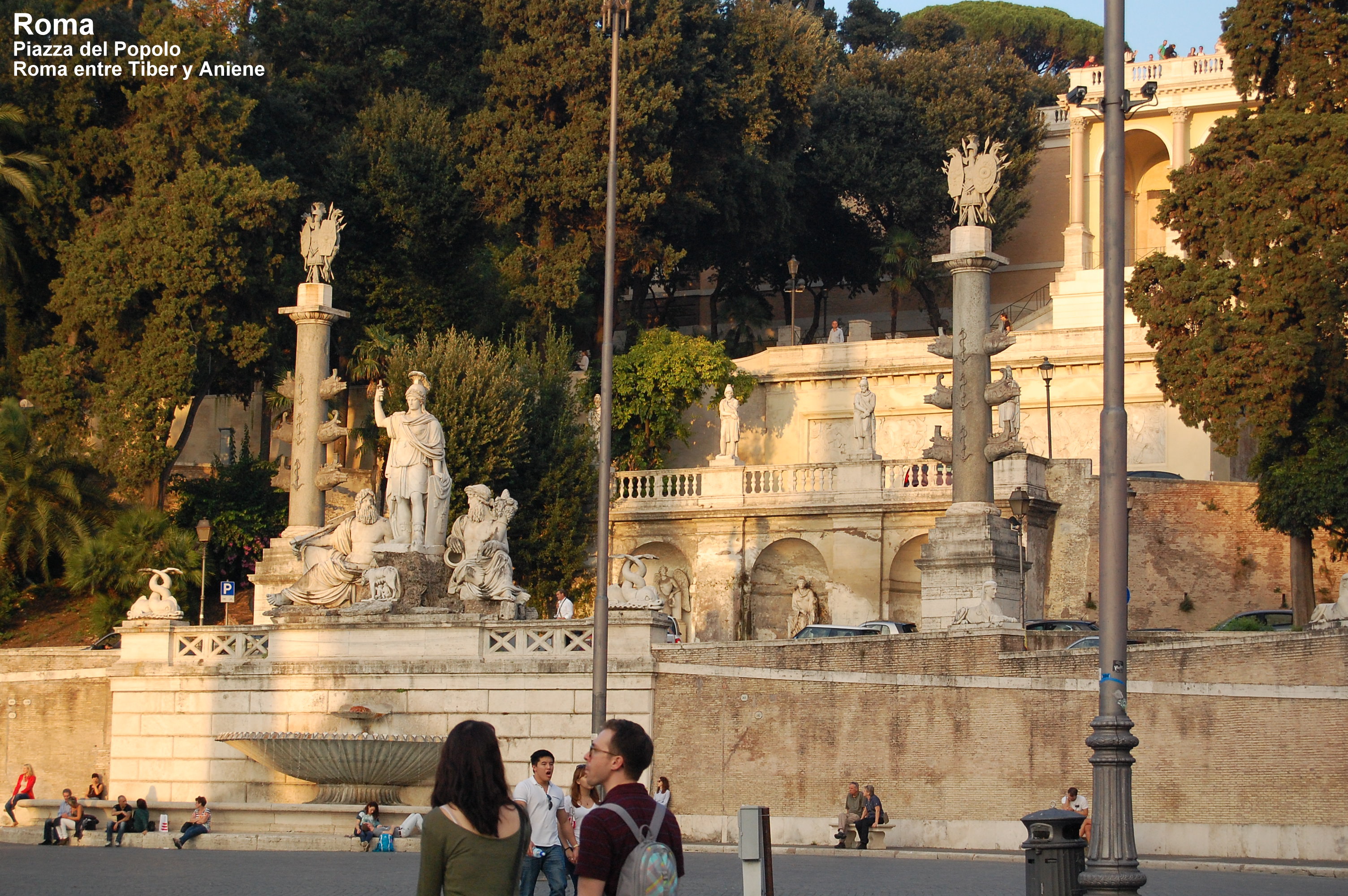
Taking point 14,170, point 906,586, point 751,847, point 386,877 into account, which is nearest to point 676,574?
point 906,586

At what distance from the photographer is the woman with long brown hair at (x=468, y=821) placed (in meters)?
6.96

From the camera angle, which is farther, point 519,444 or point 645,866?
point 519,444

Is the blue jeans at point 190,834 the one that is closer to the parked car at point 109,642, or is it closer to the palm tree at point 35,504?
the parked car at point 109,642

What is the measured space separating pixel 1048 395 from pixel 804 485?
6.83m

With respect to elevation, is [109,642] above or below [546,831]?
above

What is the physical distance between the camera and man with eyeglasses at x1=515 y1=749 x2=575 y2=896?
12.3 m

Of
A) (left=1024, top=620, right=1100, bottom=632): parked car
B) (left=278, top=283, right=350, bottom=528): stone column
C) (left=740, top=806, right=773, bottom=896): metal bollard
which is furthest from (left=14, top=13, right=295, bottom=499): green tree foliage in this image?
(left=740, top=806, right=773, bottom=896): metal bollard

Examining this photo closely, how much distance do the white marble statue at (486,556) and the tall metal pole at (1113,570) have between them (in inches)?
606

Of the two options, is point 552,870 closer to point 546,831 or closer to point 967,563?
point 546,831

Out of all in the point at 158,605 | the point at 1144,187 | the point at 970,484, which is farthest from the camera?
the point at 1144,187

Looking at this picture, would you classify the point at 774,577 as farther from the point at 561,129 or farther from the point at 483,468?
the point at 561,129

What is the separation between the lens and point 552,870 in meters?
12.8

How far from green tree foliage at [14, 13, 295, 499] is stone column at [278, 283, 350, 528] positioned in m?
4.67

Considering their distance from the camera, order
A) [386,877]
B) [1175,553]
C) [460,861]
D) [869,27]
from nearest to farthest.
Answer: [460,861] → [386,877] → [1175,553] → [869,27]
